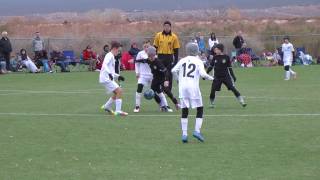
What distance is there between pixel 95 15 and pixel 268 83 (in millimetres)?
51775

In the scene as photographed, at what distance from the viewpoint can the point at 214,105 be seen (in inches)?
864

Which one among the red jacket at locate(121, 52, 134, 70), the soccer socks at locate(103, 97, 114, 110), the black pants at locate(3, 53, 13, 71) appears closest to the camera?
the soccer socks at locate(103, 97, 114, 110)

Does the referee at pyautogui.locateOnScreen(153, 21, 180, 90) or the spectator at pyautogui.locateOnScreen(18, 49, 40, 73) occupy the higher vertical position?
the referee at pyautogui.locateOnScreen(153, 21, 180, 90)

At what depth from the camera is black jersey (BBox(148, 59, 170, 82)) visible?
20.2 meters

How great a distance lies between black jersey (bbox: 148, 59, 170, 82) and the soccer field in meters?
0.91

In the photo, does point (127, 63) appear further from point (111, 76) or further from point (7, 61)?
point (111, 76)

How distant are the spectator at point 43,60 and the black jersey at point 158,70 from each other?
19.9m

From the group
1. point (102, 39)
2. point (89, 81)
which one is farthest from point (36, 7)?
point (89, 81)

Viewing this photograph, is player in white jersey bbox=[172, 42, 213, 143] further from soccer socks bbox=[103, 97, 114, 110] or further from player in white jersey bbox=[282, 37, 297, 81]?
player in white jersey bbox=[282, 37, 297, 81]

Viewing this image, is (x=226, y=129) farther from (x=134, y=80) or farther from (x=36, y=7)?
(x=36, y=7)

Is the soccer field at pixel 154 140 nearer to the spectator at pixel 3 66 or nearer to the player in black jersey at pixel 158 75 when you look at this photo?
the player in black jersey at pixel 158 75

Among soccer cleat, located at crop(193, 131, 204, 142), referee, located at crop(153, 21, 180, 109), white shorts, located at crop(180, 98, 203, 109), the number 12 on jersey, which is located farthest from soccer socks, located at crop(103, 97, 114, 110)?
soccer cleat, located at crop(193, 131, 204, 142)

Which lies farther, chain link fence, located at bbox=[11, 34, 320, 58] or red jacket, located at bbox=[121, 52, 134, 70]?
chain link fence, located at bbox=[11, 34, 320, 58]

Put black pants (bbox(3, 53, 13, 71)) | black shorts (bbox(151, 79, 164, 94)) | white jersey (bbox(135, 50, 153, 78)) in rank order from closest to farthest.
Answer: black shorts (bbox(151, 79, 164, 94)), white jersey (bbox(135, 50, 153, 78)), black pants (bbox(3, 53, 13, 71))
